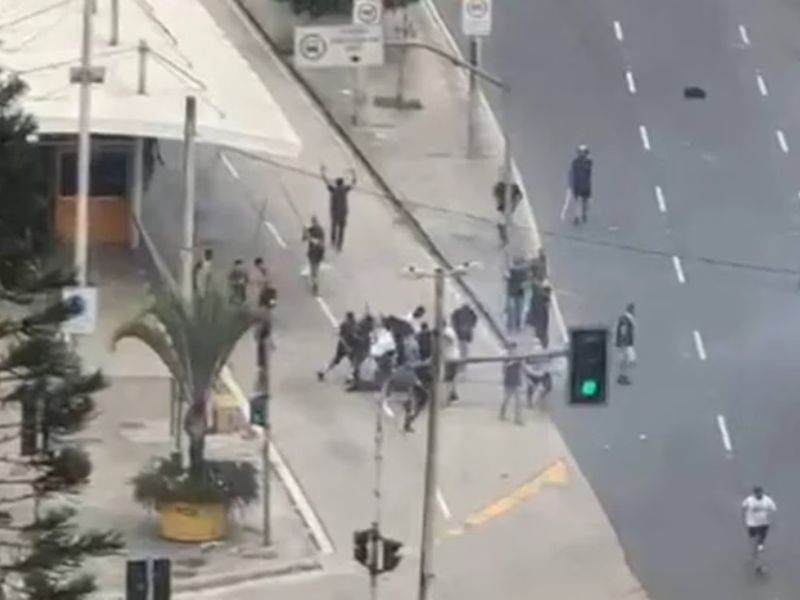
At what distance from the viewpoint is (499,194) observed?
172ft

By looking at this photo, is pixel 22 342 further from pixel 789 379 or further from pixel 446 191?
pixel 446 191

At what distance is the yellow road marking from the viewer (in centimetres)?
3997

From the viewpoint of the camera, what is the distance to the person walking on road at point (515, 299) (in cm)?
4681

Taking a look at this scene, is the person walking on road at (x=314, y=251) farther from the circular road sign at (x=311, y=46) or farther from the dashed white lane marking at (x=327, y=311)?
the circular road sign at (x=311, y=46)

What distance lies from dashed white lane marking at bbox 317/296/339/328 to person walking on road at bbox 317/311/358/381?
7.05 feet

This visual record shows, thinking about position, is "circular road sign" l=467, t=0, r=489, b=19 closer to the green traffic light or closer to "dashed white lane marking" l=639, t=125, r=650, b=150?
"dashed white lane marking" l=639, t=125, r=650, b=150

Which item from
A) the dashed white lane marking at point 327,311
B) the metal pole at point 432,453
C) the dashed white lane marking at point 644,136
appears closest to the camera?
the metal pole at point 432,453

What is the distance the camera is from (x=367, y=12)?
174ft

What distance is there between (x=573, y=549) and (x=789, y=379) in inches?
320

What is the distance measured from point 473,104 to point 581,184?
214 inches

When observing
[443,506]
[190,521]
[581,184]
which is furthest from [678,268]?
[190,521]

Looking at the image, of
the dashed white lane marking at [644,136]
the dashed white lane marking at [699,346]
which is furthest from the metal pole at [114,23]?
the dashed white lane marking at [644,136]

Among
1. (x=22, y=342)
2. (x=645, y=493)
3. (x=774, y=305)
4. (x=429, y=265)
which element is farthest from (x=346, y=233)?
(x=22, y=342)

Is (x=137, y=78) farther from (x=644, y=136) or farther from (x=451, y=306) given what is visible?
(x=644, y=136)
